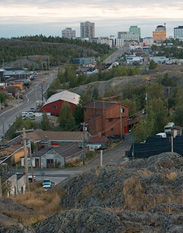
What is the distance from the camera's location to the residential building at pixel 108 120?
14.1 metres

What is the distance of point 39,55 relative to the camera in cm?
4325

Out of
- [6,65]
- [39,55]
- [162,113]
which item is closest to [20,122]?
[162,113]

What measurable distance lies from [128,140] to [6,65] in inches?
1126

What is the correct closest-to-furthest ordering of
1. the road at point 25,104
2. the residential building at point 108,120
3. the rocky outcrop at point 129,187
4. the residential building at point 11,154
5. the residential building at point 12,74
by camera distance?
1. the rocky outcrop at point 129,187
2. the residential building at point 11,154
3. the residential building at point 108,120
4. the road at point 25,104
5. the residential building at point 12,74

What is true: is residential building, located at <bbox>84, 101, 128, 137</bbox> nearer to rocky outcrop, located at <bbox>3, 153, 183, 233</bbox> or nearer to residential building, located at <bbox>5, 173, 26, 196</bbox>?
residential building, located at <bbox>5, 173, 26, 196</bbox>

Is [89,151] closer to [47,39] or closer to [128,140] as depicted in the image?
[128,140]

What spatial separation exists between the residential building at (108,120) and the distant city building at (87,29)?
283 feet

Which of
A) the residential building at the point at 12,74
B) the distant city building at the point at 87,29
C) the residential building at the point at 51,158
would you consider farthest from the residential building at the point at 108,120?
the distant city building at the point at 87,29

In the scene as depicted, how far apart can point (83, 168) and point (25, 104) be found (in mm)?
12021

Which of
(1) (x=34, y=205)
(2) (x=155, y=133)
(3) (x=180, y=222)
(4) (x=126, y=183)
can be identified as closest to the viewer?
(3) (x=180, y=222)

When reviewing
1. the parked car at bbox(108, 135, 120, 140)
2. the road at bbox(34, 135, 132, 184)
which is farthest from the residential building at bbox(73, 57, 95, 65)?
the road at bbox(34, 135, 132, 184)

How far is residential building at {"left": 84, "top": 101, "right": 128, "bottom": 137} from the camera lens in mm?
14070

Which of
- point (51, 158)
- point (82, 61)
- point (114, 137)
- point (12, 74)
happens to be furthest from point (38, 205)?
point (82, 61)

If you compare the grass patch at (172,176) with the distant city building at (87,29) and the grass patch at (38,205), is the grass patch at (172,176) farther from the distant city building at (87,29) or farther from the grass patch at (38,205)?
the distant city building at (87,29)
